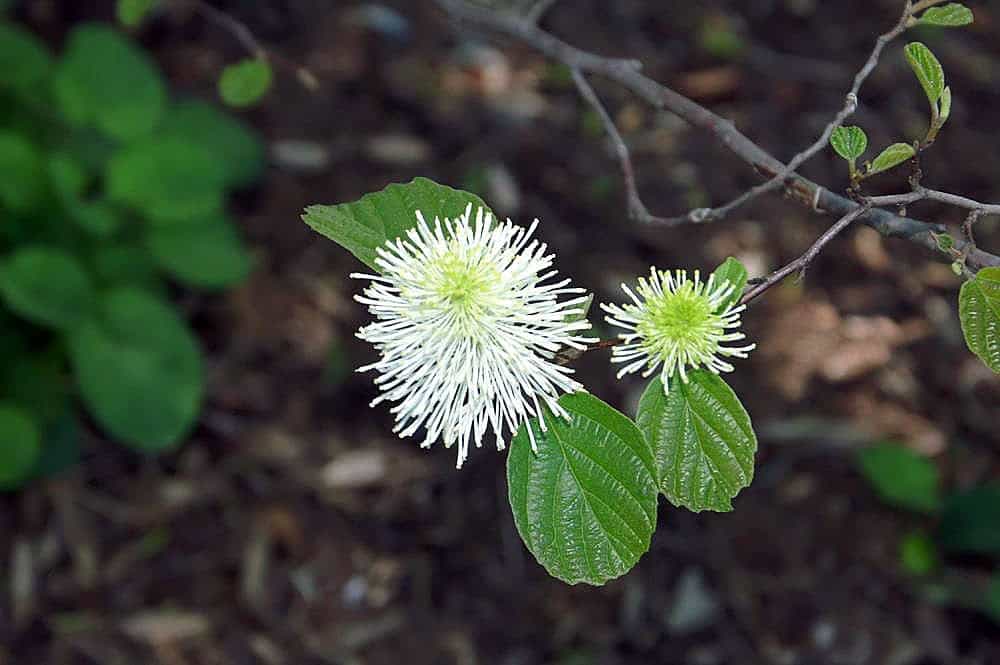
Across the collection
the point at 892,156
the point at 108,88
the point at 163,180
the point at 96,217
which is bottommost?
the point at 892,156

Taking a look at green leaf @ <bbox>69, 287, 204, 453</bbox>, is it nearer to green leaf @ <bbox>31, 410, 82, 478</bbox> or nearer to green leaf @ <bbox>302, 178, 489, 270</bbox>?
green leaf @ <bbox>31, 410, 82, 478</bbox>

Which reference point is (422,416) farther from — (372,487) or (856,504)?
(856,504)

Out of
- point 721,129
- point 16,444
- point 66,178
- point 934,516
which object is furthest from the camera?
point 934,516

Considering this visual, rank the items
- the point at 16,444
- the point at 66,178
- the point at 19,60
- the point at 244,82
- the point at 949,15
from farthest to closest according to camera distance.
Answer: the point at 19,60
the point at 66,178
the point at 16,444
the point at 244,82
the point at 949,15

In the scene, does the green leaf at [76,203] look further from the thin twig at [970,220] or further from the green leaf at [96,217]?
the thin twig at [970,220]

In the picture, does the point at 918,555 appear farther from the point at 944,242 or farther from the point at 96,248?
the point at 96,248

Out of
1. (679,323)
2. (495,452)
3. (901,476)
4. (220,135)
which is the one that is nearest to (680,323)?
(679,323)
